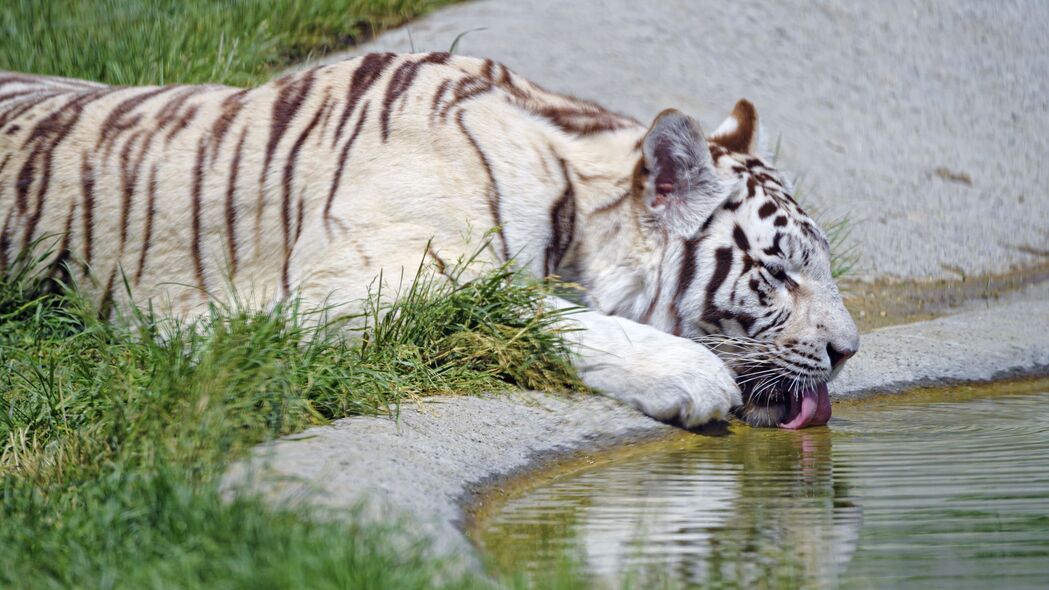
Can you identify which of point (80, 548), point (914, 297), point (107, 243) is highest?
point (80, 548)

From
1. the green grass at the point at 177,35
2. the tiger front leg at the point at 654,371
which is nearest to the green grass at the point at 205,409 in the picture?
the tiger front leg at the point at 654,371

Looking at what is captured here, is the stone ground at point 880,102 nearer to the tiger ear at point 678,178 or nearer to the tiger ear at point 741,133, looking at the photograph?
the tiger ear at point 678,178

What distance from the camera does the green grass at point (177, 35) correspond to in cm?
639

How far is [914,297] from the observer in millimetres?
6531

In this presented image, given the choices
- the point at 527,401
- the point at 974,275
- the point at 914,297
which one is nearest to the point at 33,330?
the point at 527,401

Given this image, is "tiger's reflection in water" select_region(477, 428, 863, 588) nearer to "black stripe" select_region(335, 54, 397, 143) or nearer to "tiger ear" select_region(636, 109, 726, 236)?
"tiger ear" select_region(636, 109, 726, 236)

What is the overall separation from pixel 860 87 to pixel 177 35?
445cm

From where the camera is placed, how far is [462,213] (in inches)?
166

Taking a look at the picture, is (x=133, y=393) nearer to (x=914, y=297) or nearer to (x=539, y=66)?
(x=914, y=297)

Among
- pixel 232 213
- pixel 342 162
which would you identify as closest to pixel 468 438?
pixel 342 162

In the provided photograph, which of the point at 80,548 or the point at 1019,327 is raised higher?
the point at 80,548

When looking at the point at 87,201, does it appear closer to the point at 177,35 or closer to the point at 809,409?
the point at 177,35

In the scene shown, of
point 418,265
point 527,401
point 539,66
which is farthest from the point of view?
point 539,66

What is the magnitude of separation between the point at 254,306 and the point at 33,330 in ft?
2.21
